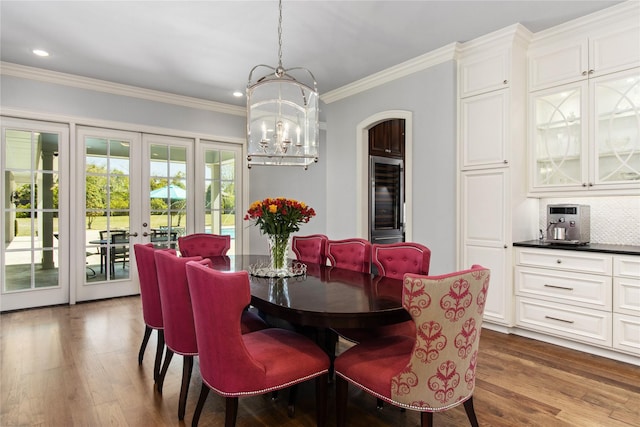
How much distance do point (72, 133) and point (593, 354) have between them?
19.2 feet

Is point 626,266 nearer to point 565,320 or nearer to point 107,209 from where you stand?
point 565,320

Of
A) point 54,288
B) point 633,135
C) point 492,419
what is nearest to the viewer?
point 492,419

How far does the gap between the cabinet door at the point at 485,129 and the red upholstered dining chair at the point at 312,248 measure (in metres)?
1.64

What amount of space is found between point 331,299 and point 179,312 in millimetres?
898

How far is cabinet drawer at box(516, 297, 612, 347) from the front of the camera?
289 centimetres

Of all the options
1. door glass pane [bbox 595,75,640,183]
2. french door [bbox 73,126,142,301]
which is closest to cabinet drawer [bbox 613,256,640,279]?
door glass pane [bbox 595,75,640,183]

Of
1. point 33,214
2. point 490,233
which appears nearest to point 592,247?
point 490,233

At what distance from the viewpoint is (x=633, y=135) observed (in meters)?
2.89

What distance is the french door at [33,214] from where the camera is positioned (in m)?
4.14

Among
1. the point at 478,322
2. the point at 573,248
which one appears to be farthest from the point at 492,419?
the point at 573,248

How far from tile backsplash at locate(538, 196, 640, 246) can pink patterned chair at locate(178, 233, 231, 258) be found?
3.53m

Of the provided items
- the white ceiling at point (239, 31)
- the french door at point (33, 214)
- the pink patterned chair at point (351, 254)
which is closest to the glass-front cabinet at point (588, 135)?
the white ceiling at point (239, 31)

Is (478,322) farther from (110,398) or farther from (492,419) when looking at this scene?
(110,398)

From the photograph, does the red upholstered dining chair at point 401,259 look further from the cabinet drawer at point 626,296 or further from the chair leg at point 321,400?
the cabinet drawer at point 626,296
